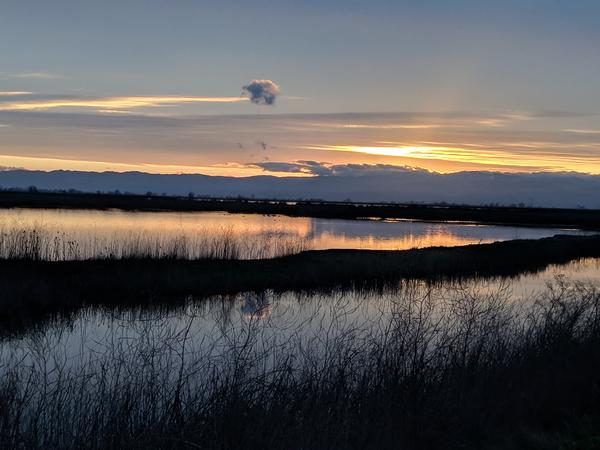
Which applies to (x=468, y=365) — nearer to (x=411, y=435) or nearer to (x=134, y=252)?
(x=411, y=435)

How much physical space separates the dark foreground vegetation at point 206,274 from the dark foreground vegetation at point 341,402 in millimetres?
7675

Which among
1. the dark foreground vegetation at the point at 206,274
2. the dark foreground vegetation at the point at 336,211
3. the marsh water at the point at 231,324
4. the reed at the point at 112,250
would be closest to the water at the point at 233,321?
the marsh water at the point at 231,324

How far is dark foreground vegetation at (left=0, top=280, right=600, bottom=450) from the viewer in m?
6.28

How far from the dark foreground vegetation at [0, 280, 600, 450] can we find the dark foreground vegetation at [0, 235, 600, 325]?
25.2ft

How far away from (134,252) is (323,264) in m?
7.99

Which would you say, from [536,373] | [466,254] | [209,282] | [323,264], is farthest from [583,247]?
[536,373]

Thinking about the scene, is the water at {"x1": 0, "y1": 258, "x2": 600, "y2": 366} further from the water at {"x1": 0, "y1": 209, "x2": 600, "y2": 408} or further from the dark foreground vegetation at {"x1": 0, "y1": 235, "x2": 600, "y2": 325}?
the dark foreground vegetation at {"x1": 0, "y1": 235, "x2": 600, "y2": 325}

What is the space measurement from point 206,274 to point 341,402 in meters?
16.5

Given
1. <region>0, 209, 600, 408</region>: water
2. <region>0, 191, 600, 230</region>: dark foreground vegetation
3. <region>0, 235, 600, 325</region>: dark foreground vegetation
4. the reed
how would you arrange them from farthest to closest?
1. <region>0, 191, 600, 230</region>: dark foreground vegetation
2. the reed
3. <region>0, 235, 600, 325</region>: dark foreground vegetation
4. <region>0, 209, 600, 408</region>: water

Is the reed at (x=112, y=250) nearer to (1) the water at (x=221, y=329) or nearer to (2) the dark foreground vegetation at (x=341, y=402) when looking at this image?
(1) the water at (x=221, y=329)

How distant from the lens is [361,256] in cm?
2989

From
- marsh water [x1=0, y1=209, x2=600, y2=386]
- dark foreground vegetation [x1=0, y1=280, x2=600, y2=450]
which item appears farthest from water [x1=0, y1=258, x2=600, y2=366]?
dark foreground vegetation [x1=0, y1=280, x2=600, y2=450]

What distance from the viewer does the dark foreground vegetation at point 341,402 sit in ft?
20.6

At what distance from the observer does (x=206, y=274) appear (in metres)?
23.3
